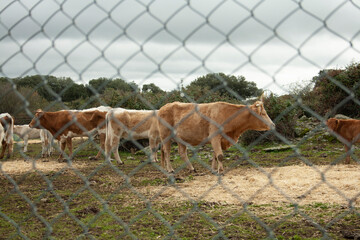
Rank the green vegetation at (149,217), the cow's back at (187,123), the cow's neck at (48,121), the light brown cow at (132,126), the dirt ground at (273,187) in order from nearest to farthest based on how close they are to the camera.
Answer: the green vegetation at (149,217)
the dirt ground at (273,187)
the cow's back at (187,123)
the light brown cow at (132,126)
the cow's neck at (48,121)

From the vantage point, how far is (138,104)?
1460 centimetres

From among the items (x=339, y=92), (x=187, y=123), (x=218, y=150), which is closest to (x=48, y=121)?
(x=187, y=123)

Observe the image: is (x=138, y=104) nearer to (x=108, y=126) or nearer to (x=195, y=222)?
(x=108, y=126)

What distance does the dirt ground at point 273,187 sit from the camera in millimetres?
5684

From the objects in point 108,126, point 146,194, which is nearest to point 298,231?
point 146,194

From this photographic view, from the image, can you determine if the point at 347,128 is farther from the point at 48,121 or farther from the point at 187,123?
the point at 48,121

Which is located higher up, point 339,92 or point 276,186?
point 339,92

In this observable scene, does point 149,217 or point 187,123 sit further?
point 187,123

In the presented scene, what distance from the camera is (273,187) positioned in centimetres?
634

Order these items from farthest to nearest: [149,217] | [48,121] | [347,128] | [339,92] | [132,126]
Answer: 1. [339,92]
2. [48,121]
3. [132,126]
4. [347,128]
5. [149,217]

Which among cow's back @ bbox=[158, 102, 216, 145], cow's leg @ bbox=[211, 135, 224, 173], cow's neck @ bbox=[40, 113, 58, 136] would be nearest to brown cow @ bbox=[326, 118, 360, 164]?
cow's leg @ bbox=[211, 135, 224, 173]

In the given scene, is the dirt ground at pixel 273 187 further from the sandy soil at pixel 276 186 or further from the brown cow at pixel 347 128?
the brown cow at pixel 347 128

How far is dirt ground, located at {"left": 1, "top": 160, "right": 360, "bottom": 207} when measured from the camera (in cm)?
568

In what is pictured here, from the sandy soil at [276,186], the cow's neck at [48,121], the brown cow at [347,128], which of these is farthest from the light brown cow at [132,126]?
the brown cow at [347,128]
